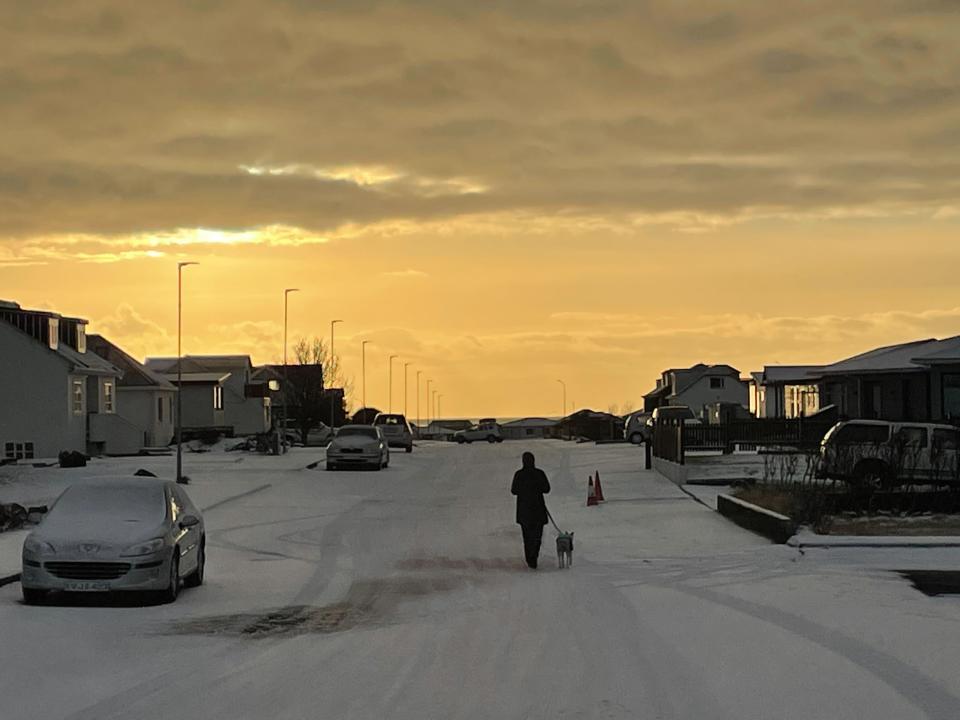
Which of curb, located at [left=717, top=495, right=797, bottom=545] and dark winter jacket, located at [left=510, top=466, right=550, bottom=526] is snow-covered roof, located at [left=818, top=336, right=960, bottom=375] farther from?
dark winter jacket, located at [left=510, top=466, right=550, bottom=526]

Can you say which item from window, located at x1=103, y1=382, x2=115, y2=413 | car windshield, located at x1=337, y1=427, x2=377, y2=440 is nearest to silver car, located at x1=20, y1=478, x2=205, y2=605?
car windshield, located at x1=337, y1=427, x2=377, y2=440

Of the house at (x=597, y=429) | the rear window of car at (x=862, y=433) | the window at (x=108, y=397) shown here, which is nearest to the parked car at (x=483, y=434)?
the house at (x=597, y=429)

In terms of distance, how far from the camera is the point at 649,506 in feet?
111

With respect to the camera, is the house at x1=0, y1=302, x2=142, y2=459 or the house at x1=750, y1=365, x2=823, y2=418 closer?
the house at x1=0, y1=302, x2=142, y2=459

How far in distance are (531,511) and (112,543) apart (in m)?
6.89

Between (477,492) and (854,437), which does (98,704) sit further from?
(477,492)

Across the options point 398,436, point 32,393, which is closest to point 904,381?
point 398,436

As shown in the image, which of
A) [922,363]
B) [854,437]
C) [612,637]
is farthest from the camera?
[922,363]

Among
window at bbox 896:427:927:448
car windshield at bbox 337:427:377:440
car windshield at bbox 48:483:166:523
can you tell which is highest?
car windshield at bbox 337:427:377:440

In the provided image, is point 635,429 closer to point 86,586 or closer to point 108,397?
point 108,397

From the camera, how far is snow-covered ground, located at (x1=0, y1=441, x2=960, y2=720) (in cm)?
1057

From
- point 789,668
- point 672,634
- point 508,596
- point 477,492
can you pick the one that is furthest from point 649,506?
point 789,668

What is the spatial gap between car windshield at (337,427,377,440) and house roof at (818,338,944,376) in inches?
753

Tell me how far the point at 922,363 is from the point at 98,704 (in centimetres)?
4277
